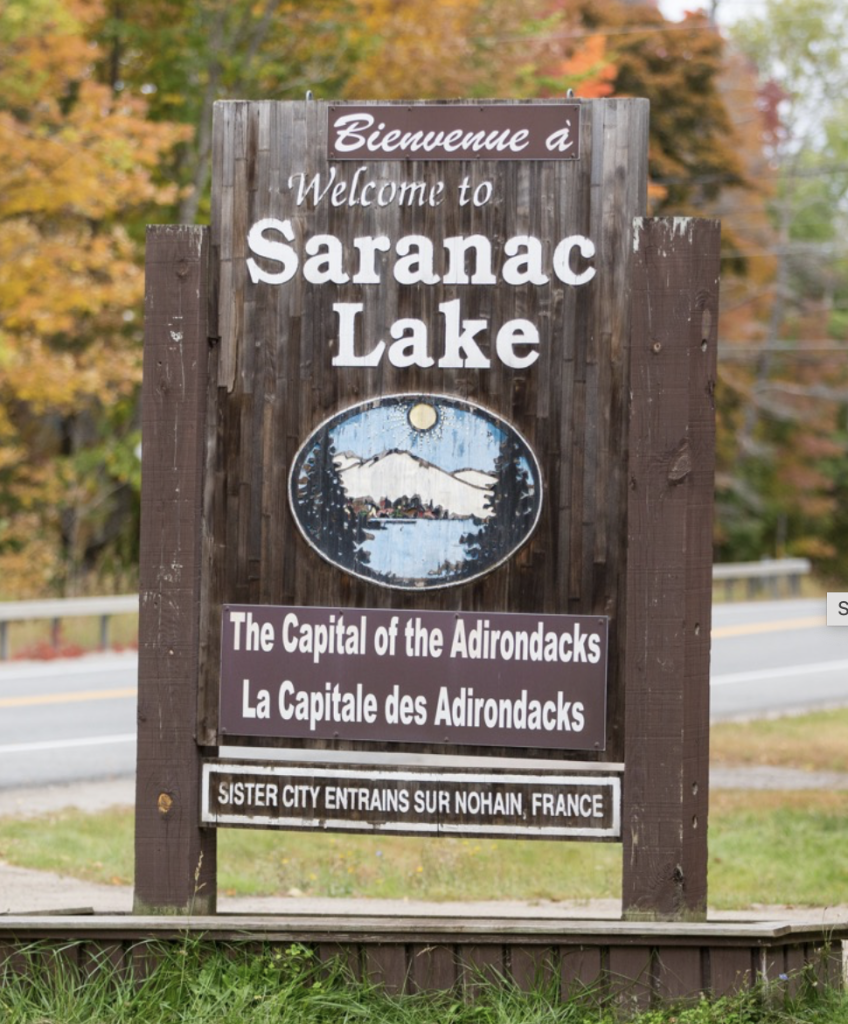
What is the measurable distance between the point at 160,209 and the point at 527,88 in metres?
6.23

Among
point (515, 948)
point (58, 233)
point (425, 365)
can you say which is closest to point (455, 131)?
point (425, 365)

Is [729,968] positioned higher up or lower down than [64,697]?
lower down

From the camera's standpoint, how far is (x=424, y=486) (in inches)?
217

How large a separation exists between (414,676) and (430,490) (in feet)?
2.17

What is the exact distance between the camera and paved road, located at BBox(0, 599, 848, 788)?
1229 centimetres

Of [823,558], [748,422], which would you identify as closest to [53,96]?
[748,422]

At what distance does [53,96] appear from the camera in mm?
20641

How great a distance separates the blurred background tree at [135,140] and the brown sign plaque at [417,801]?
14.1 meters

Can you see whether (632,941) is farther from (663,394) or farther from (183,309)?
Result: (183,309)

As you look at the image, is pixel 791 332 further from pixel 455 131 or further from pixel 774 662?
pixel 455 131

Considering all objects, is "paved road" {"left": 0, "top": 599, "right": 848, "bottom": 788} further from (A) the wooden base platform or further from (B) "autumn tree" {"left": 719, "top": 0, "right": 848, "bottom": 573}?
(B) "autumn tree" {"left": 719, "top": 0, "right": 848, "bottom": 573}

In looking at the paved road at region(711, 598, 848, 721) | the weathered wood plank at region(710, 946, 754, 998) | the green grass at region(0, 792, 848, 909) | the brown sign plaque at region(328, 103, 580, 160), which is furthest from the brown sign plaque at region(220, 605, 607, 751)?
the paved road at region(711, 598, 848, 721)

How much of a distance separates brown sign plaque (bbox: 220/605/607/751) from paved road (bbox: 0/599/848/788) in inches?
252

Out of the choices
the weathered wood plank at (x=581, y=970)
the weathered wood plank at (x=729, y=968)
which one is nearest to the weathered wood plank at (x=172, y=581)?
the weathered wood plank at (x=581, y=970)
